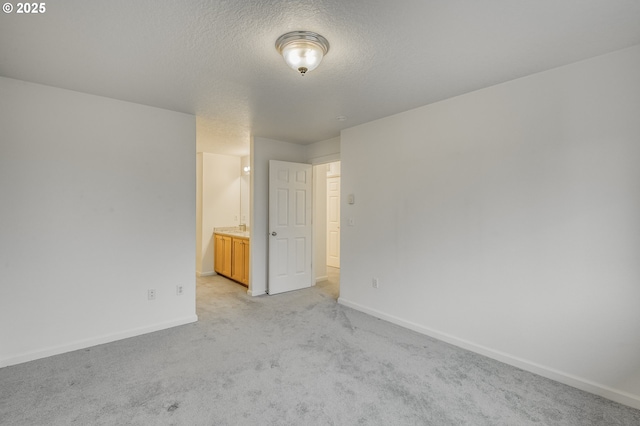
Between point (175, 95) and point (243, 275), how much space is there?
3.00 m

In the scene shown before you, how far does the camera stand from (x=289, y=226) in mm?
4684

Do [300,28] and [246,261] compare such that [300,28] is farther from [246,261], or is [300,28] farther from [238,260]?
[238,260]

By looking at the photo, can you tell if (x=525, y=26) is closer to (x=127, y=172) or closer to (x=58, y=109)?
(x=127, y=172)

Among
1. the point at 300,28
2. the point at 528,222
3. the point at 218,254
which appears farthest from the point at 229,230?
the point at 528,222

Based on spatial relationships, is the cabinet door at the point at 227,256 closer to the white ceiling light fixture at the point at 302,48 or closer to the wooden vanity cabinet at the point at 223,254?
the wooden vanity cabinet at the point at 223,254

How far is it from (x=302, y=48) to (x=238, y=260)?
Answer: 3.85 m

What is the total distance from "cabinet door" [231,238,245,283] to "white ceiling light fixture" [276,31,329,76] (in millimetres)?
3424

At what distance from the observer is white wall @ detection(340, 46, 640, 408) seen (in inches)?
81.0

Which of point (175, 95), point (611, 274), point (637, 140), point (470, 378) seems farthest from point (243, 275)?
point (637, 140)

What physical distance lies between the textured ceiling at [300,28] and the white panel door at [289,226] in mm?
1683

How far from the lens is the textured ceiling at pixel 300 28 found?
5.45 ft

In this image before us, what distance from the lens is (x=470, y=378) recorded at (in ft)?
7.53

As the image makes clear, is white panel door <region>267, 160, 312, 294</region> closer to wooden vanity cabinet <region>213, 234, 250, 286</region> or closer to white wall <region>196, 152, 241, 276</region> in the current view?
wooden vanity cabinet <region>213, 234, 250, 286</region>

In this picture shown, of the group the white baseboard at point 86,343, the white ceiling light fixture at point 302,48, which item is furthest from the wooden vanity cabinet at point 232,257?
the white ceiling light fixture at point 302,48
